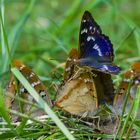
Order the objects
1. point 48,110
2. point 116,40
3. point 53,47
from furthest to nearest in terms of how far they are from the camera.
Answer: point 116,40 → point 53,47 → point 48,110

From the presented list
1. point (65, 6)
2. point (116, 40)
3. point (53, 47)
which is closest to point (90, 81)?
point (53, 47)

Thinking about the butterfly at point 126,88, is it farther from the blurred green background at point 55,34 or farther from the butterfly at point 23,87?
the blurred green background at point 55,34

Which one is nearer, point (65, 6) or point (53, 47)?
point (53, 47)

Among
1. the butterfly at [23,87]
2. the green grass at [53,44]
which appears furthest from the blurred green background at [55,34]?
the butterfly at [23,87]

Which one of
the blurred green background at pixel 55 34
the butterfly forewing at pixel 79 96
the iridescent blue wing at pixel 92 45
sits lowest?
the butterfly forewing at pixel 79 96

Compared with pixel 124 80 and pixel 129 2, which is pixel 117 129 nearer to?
pixel 124 80

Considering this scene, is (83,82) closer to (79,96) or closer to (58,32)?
(79,96)
